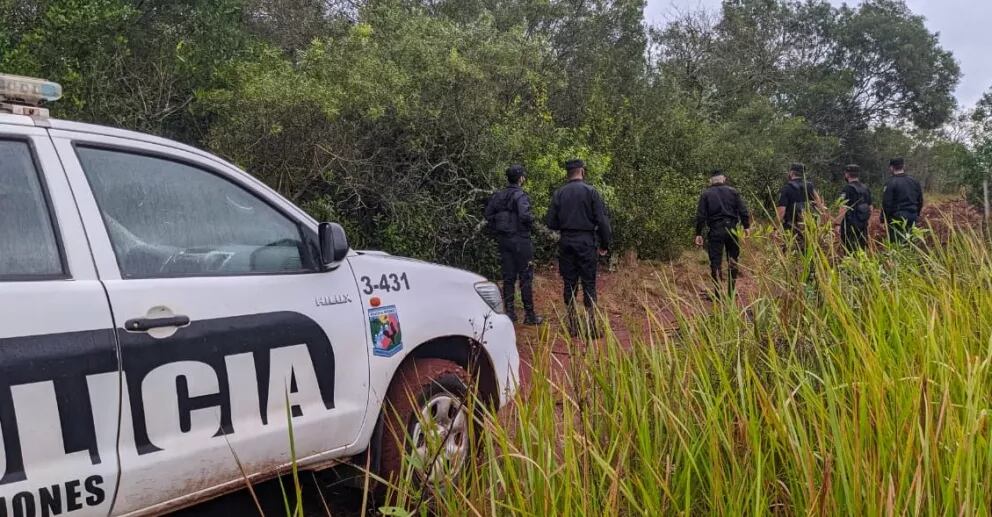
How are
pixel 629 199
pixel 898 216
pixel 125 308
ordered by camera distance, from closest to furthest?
pixel 125 308, pixel 898 216, pixel 629 199

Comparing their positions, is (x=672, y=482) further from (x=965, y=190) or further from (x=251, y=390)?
(x=965, y=190)

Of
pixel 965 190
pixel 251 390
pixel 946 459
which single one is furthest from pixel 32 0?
pixel 965 190

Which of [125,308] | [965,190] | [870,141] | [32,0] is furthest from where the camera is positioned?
[870,141]

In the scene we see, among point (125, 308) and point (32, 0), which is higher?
point (32, 0)

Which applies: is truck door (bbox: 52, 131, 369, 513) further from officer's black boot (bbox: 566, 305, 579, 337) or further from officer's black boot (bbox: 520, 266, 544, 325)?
officer's black boot (bbox: 520, 266, 544, 325)

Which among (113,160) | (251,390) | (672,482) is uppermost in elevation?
(113,160)

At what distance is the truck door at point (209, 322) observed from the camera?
254 cm

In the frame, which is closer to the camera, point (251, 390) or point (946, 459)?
A: point (946, 459)

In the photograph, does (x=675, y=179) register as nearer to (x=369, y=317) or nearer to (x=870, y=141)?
(x=369, y=317)

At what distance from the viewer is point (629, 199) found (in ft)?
41.7

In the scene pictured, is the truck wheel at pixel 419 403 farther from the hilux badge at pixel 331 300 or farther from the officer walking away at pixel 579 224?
the officer walking away at pixel 579 224

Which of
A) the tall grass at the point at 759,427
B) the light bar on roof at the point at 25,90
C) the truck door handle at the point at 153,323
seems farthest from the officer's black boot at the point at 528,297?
the light bar on roof at the point at 25,90

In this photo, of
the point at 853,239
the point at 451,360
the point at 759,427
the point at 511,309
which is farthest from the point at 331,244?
the point at 853,239

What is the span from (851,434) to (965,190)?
19.2 metres
